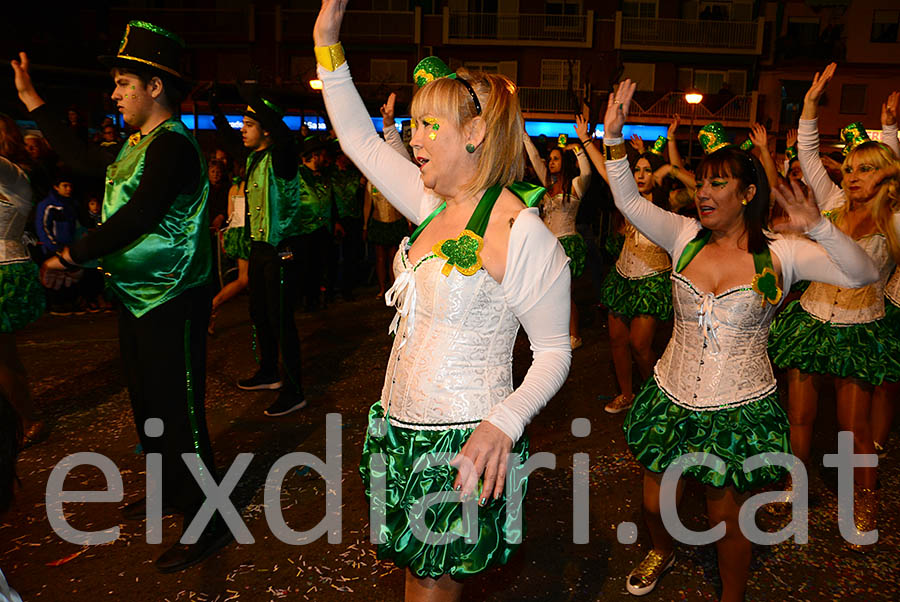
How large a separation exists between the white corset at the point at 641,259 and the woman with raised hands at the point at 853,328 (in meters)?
1.38

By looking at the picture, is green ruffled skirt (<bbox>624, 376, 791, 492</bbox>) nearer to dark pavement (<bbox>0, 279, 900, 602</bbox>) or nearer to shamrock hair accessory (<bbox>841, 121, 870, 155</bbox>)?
dark pavement (<bbox>0, 279, 900, 602</bbox>)

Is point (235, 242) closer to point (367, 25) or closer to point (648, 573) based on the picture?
point (648, 573)

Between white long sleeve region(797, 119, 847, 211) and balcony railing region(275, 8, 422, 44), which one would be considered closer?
white long sleeve region(797, 119, 847, 211)

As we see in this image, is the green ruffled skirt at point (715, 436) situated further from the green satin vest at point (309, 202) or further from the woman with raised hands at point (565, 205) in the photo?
the green satin vest at point (309, 202)

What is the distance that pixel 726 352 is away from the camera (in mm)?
3049

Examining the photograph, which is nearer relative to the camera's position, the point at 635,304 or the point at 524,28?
the point at 635,304

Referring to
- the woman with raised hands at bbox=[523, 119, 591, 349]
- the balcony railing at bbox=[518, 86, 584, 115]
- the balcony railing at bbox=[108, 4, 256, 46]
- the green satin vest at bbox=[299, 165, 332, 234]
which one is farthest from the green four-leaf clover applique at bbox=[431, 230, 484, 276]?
the balcony railing at bbox=[108, 4, 256, 46]

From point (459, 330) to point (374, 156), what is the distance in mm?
750

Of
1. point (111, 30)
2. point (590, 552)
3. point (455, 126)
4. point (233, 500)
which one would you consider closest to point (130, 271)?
point (233, 500)

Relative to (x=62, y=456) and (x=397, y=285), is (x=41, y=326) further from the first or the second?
(x=397, y=285)

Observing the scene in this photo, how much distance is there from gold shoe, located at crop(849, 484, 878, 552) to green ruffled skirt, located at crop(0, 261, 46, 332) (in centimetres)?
527

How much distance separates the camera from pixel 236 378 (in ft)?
21.3

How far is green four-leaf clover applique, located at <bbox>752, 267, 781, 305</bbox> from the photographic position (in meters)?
2.98

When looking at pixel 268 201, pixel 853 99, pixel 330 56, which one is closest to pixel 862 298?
pixel 330 56
